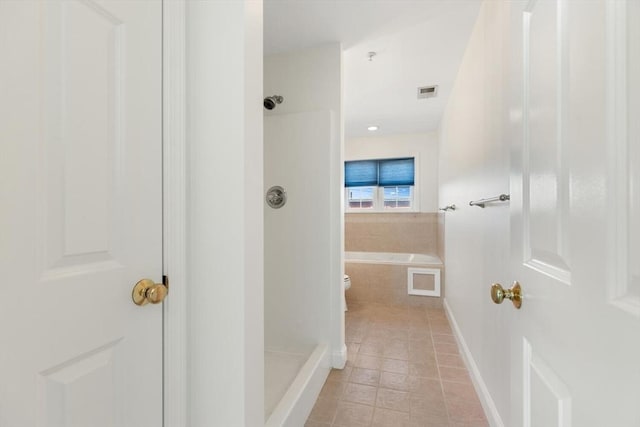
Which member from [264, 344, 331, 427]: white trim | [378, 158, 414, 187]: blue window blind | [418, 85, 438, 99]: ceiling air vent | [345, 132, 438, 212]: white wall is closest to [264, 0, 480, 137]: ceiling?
[418, 85, 438, 99]: ceiling air vent

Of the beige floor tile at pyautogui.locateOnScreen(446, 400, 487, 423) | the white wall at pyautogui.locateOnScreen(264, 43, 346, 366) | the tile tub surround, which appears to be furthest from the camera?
the tile tub surround

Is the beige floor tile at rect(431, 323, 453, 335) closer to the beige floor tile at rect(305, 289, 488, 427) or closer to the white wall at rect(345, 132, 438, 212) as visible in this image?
the beige floor tile at rect(305, 289, 488, 427)

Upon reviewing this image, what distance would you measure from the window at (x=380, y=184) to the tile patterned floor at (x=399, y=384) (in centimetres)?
244

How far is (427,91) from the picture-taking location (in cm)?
302

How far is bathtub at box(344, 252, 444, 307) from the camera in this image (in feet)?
11.6

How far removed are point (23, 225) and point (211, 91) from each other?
1.85ft

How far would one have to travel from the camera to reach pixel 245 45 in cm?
85

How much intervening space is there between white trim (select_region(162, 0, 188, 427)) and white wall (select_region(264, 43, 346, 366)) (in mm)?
1302

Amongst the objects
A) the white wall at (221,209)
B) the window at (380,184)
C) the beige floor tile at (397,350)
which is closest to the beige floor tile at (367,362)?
the beige floor tile at (397,350)

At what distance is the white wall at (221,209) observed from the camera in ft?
2.80

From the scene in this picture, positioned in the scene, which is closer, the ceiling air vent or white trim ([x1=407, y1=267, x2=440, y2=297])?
the ceiling air vent

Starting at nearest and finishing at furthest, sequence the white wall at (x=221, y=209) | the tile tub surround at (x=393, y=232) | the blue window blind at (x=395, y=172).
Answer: the white wall at (x=221, y=209)
the tile tub surround at (x=393, y=232)
the blue window blind at (x=395, y=172)

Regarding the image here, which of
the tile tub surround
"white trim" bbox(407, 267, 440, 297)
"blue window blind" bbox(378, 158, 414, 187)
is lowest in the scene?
"white trim" bbox(407, 267, 440, 297)

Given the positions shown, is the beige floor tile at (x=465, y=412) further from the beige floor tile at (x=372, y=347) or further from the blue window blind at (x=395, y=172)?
the blue window blind at (x=395, y=172)
